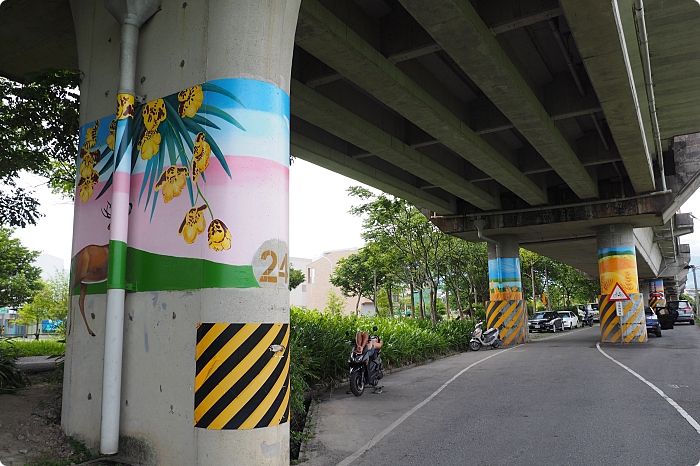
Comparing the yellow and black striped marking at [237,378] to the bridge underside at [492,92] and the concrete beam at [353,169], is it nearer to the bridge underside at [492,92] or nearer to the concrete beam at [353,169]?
the bridge underside at [492,92]

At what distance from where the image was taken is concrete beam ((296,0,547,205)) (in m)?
8.95

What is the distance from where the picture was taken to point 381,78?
419 inches

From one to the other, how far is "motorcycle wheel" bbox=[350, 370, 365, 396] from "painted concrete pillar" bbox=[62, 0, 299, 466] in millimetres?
4972

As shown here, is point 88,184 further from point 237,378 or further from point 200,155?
point 237,378

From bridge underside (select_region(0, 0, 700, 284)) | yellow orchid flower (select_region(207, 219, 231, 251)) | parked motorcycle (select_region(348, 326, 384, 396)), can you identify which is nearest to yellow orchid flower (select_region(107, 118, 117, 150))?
bridge underside (select_region(0, 0, 700, 284))

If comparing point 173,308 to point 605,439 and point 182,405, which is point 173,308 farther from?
point 605,439

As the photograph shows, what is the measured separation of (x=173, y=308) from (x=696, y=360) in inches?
584

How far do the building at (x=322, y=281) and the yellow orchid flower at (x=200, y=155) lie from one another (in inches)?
2636

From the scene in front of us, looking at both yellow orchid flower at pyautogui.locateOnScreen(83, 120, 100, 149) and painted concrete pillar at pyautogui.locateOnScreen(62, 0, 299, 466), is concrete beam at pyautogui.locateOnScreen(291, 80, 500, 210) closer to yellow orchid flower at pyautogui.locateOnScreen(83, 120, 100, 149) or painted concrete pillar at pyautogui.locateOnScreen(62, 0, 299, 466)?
yellow orchid flower at pyautogui.locateOnScreen(83, 120, 100, 149)

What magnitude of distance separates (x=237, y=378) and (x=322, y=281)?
6869cm

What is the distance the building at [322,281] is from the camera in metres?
72.9

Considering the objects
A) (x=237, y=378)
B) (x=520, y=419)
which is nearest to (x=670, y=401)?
(x=520, y=419)

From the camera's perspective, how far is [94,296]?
244 inches

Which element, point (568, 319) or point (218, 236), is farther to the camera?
point (568, 319)
